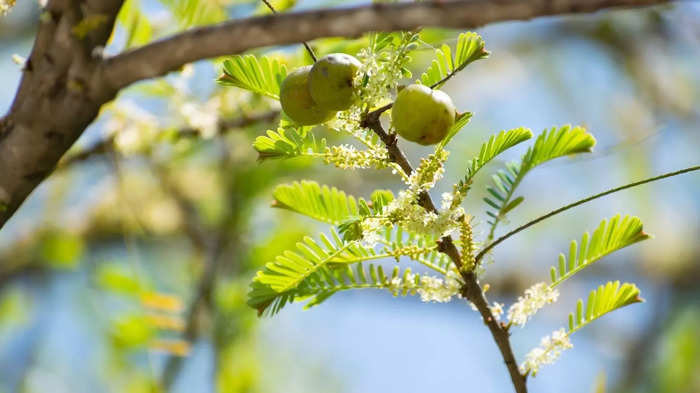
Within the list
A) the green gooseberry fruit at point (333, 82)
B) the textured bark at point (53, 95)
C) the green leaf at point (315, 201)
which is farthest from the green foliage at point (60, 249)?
the green gooseberry fruit at point (333, 82)

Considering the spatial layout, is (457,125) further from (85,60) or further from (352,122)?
(85,60)

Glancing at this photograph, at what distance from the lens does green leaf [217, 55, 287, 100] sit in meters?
0.77

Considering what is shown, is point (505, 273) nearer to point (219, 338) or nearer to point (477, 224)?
point (219, 338)

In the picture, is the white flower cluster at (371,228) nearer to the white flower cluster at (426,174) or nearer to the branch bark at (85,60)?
the white flower cluster at (426,174)

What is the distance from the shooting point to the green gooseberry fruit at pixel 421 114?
0.67 meters

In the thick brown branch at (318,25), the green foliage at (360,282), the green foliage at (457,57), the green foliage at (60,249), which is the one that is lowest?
the green foliage at (360,282)

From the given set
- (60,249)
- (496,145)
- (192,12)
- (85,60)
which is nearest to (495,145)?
(496,145)

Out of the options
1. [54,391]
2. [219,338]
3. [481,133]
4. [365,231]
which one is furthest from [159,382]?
[481,133]

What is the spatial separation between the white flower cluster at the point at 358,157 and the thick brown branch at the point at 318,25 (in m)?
0.23

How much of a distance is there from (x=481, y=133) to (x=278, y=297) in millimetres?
2141

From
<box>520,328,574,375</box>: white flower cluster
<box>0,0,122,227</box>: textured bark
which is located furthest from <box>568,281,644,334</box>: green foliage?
<box>0,0,122,227</box>: textured bark

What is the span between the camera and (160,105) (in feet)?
6.53

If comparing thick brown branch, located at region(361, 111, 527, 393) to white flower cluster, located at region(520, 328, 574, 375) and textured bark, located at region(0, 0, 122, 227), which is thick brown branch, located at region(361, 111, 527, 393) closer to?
white flower cluster, located at region(520, 328, 574, 375)

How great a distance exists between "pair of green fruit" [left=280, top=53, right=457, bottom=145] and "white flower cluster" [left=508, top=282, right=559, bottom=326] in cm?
22
